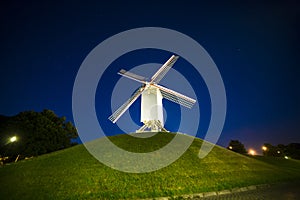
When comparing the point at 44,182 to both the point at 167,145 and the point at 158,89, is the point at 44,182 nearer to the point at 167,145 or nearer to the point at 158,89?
the point at 167,145

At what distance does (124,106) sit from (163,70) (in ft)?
32.3

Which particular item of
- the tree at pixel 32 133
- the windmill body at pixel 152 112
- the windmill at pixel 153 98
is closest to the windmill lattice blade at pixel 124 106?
the windmill at pixel 153 98

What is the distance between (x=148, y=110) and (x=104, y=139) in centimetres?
803

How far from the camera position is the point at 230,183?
14.1m

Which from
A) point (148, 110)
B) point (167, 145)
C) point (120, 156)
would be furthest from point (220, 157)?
point (148, 110)

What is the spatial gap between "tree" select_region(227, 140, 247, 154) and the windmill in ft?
144

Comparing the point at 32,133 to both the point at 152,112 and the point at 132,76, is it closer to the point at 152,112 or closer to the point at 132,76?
the point at 132,76

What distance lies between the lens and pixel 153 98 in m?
29.7

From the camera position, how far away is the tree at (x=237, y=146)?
214 ft

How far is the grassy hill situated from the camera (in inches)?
494

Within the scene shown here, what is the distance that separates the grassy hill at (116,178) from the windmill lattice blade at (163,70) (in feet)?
51.1

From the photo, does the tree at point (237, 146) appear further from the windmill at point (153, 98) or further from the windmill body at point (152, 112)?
the windmill body at point (152, 112)

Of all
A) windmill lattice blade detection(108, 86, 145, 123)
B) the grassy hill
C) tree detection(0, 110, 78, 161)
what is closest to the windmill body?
windmill lattice blade detection(108, 86, 145, 123)

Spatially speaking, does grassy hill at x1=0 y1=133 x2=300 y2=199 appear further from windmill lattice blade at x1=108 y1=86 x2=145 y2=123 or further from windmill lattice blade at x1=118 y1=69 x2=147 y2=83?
windmill lattice blade at x1=118 y1=69 x2=147 y2=83
